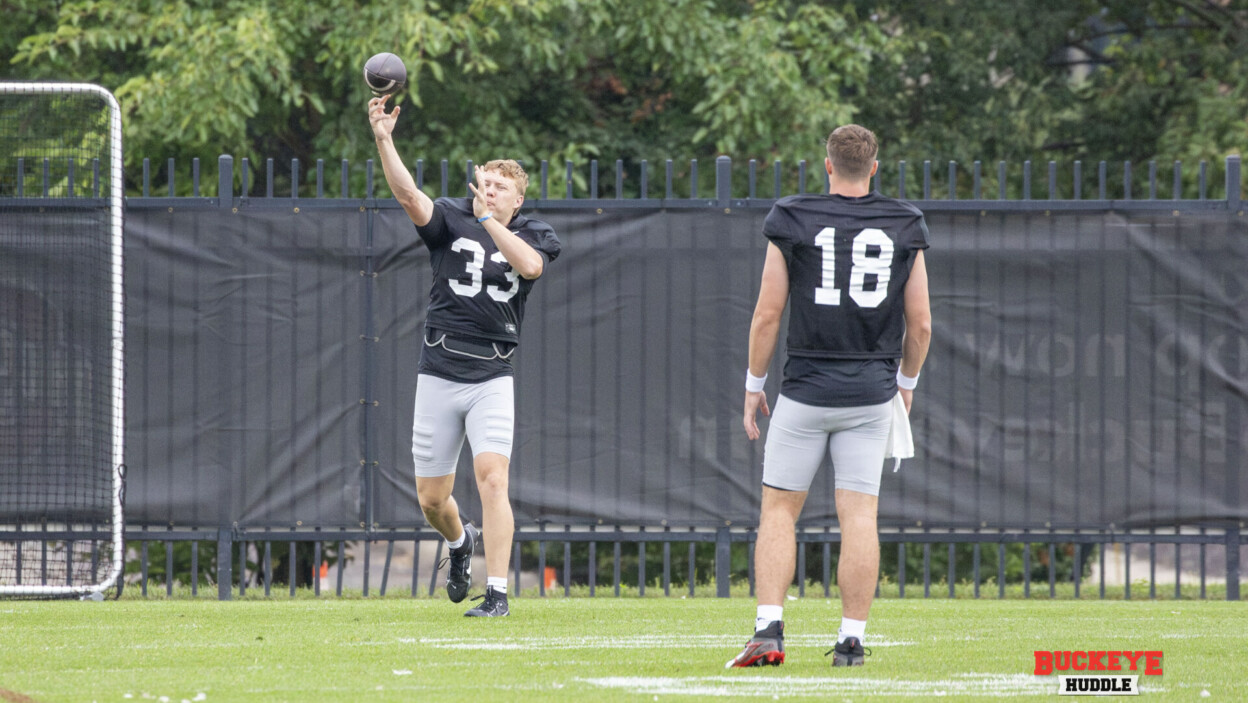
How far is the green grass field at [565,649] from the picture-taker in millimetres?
4457

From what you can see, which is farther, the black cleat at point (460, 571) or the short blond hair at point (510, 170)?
the black cleat at point (460, 571)

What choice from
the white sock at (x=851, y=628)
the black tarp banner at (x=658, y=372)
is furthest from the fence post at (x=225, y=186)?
the white sock at (x=851, y=628)

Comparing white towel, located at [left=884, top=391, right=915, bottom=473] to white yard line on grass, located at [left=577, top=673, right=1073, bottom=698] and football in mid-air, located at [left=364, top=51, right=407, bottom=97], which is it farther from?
football in mid-air, located at [left=364, top=51, right=407, bottom=97]

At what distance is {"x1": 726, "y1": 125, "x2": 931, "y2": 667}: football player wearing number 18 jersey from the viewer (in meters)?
4.92

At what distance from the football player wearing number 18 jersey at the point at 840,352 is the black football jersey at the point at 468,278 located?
1683 mm

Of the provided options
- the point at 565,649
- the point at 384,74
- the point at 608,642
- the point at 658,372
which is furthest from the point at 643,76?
the point at 565,649

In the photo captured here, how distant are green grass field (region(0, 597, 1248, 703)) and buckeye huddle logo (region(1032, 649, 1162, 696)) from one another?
67mm

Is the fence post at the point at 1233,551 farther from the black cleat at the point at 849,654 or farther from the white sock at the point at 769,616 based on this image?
the white sock at the point at 769,616

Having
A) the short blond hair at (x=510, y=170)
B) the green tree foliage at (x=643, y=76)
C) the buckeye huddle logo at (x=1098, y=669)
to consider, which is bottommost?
the buckeye huddle logo at (x=1098, y=669)

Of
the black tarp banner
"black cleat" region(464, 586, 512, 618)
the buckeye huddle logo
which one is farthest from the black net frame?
the buckeye huddle logo

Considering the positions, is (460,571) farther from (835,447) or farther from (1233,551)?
(1233,551)

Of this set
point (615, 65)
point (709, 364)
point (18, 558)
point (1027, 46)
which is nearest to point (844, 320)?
point (709, 364)

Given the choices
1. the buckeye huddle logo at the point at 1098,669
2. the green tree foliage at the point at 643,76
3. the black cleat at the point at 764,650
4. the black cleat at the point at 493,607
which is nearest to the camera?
the buckeye huddle logo at the point at 1098,669

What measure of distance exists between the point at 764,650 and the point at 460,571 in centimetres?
243
